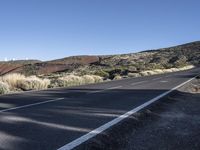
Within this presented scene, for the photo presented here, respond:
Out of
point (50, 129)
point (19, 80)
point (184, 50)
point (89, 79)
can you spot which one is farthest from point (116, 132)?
point (184, 50)

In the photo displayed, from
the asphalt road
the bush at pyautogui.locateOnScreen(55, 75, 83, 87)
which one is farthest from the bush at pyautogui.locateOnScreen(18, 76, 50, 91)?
the asphalt road

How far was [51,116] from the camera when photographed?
34.4 feet

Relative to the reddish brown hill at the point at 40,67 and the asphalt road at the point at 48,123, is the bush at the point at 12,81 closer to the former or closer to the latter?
the asphalt road at the point at 48,123

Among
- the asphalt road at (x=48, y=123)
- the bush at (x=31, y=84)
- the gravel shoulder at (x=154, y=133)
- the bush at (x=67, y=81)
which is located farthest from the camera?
the bush at (x=67, y=81)

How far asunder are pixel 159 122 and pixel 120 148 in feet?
11.0

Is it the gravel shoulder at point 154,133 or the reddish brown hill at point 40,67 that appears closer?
the gravel shoulder at point 154,133

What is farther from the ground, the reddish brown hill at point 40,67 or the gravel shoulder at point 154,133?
the reddish brown hill at point 40,67

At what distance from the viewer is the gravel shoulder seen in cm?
747

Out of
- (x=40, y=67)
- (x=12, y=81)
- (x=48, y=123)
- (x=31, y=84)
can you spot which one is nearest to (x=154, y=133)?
(x=48, y=123)

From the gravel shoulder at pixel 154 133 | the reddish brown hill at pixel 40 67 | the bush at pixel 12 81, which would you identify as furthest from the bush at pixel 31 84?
the reddish brown hill at pixel 40 67

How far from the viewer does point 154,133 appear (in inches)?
345

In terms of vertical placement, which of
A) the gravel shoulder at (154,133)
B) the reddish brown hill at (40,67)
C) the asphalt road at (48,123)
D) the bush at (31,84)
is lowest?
the gravel shoulder at (154,133)

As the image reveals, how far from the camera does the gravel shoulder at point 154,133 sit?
7.47 meters

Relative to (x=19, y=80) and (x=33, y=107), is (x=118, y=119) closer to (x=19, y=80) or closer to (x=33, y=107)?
(x=33, y=107)
